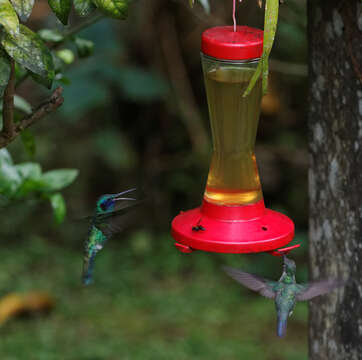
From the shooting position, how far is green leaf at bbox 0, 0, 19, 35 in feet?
4.42

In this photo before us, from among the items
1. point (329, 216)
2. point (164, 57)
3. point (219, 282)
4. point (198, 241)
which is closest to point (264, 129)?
point (164, 57)

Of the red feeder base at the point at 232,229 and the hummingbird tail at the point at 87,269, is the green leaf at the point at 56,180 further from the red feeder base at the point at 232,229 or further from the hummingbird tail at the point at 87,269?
the red feeder base at the point at 232,229

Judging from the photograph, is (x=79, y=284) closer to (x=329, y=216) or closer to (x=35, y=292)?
(x=35, y=292)

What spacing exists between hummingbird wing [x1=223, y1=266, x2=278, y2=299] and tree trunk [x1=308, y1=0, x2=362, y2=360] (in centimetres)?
25

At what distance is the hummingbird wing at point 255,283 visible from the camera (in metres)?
1.81

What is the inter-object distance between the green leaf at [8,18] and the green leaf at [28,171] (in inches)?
30.7

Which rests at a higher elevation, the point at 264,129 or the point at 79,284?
the point at 264,129

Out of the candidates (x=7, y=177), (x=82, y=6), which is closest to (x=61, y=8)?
(x=82, y=6)

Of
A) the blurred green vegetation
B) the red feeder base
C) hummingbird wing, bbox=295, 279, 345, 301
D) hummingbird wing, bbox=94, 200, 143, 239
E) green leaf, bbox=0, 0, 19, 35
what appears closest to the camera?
green leaf, bbox=0, 0, 19, 35

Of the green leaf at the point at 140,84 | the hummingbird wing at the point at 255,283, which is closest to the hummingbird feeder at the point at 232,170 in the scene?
the hummingbird wing at the point at 255,283

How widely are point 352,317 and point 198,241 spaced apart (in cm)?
63

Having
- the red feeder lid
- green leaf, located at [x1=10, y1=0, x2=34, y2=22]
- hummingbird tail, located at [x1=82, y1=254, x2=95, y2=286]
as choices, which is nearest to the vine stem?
green leaf, located at [x1=10, y1=0, x2=34, y2=22]

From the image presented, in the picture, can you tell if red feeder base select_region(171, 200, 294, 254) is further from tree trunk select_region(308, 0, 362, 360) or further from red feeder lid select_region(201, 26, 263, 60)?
red feeder lid select_region(201, 26, 263, 60)

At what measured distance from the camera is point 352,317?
2.01 meters
